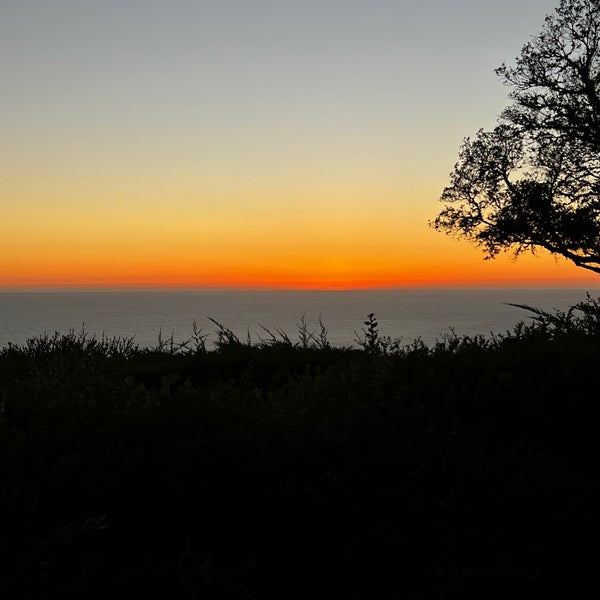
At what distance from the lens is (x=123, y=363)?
44.1ft

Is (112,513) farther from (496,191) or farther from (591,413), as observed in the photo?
(496,191)

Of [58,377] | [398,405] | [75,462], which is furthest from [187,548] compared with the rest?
[58,377]

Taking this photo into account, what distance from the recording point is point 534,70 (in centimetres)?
2252

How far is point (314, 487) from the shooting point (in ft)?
19.5

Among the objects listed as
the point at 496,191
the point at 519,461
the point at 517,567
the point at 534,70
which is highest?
the point at 534,70

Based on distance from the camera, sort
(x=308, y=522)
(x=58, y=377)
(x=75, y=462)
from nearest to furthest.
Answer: (x=308, y=522) < (x=75, y=462) < (x=58, y=377)

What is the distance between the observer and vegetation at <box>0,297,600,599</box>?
16.0 ft

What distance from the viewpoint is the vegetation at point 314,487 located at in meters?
4.89

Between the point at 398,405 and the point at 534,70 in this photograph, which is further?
the point at 534,70

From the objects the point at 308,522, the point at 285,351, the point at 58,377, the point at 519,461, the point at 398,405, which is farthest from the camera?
the point at 285,351

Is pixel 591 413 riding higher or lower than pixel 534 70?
lower

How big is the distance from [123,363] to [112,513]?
8.20 meters

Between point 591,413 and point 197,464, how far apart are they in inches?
185

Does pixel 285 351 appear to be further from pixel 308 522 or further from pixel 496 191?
pixel 496 191
